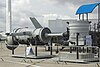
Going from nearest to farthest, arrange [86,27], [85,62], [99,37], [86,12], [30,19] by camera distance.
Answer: [85,62] < [86,27] < [99,37] < [86,12] < [30,19]

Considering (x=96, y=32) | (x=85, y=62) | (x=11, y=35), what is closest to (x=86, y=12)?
(x=96, y=32)

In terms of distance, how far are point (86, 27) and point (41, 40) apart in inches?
244

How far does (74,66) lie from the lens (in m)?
18.0

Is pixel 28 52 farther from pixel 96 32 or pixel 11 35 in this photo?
pixel 96 32

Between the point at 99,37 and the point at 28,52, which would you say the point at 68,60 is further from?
the point at 99,37

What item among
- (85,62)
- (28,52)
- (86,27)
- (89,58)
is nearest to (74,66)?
(85,62)

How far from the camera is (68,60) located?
2106 centimetres

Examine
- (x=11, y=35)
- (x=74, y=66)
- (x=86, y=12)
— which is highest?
(x=86, y=12)

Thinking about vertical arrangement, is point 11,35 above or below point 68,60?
above

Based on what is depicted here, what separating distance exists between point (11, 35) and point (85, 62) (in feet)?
40.5

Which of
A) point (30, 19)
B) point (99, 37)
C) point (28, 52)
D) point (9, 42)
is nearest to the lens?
point (28, 52)

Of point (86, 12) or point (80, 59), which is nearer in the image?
point (80, 59)

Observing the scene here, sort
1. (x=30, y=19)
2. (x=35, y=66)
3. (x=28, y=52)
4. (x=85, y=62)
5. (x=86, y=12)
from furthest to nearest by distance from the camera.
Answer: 1. (x=30, y=19)
2. (x=86, y=12)
3. (x=28, y=52)
4. (x=85, y=62)
5. (x=35, y=66)

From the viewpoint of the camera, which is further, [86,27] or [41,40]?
[41,40]
